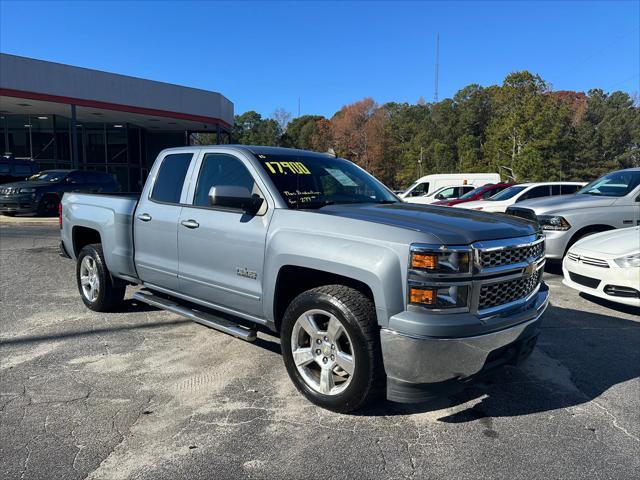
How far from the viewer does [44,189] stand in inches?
623

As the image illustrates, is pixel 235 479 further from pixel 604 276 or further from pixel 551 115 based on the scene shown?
A: pixel 551 115

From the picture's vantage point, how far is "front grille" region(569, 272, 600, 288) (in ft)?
19.3

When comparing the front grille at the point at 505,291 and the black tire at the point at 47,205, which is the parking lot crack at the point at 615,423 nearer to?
the front grille at the point at 505,291

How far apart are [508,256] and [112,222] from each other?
4033 millimetres

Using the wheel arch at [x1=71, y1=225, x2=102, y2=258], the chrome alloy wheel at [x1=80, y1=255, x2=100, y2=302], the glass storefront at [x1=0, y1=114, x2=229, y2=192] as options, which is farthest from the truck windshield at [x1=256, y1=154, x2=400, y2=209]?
the glass storefront at [x1=0, y1=114, x2=229, y2=192]

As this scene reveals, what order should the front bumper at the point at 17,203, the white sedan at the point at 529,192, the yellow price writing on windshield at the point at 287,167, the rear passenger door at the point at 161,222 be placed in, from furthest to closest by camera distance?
the front bumper at the point at 17,203, the white sedan at the point at 529,192, the rear passenger door at the point at 161,222, the yellow price writing on windshield at the point at 287,167

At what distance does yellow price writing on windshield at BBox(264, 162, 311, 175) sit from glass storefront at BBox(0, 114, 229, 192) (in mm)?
27851

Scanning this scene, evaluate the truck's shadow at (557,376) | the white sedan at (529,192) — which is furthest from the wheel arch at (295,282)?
the white sedan at (529,192)

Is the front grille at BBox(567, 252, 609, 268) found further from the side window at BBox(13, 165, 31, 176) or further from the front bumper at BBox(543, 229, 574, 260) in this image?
the side window at BBox(13, 165, 31, 176)

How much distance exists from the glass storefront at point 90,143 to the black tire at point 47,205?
13349 millimetres

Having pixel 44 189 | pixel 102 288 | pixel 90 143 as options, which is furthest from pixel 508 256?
pixel 90 143

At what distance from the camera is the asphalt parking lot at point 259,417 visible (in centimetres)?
273

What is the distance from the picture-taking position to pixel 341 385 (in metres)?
3.32

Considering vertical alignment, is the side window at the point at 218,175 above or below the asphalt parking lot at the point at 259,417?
above
